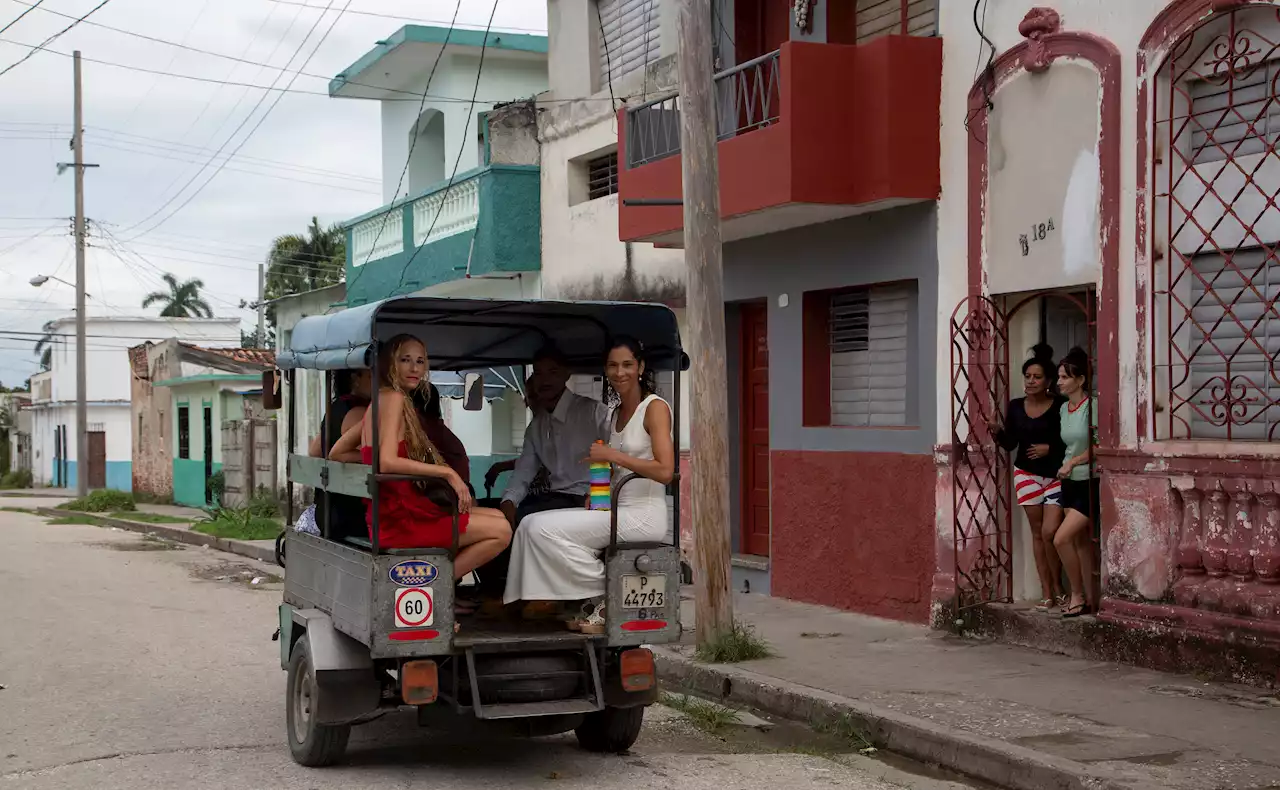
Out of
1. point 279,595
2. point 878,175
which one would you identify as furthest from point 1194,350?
point 279,595

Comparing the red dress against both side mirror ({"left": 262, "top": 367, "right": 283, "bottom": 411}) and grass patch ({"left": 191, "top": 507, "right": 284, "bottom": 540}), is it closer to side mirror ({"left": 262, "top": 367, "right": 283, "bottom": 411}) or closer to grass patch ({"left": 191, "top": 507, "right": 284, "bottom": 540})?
side mirror ({"left": 262, "top": 367, "right": 283, "bottom": 411})

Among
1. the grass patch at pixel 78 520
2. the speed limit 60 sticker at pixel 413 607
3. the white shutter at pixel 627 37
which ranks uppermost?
the white shutter at pixel 627 37

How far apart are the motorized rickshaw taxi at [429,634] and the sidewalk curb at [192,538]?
12.2m

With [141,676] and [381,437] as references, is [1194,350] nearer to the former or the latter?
[381,437]

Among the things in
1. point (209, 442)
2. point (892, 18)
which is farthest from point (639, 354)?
point (209, 442)

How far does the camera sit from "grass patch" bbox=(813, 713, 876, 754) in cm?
800

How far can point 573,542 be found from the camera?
7.15m

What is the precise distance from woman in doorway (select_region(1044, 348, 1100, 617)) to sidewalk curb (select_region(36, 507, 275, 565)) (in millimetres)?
11975

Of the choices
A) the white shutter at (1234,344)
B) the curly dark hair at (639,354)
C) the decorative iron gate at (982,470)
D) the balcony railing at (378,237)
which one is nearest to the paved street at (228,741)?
the curly dark hair at (639,354)

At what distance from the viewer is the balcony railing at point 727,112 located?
41.0ft

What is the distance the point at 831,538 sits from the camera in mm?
12773

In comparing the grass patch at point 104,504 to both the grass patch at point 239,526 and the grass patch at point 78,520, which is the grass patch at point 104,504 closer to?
the grass patch at point 78,520

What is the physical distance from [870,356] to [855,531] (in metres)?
1.52

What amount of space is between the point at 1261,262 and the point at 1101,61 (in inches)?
71.9
